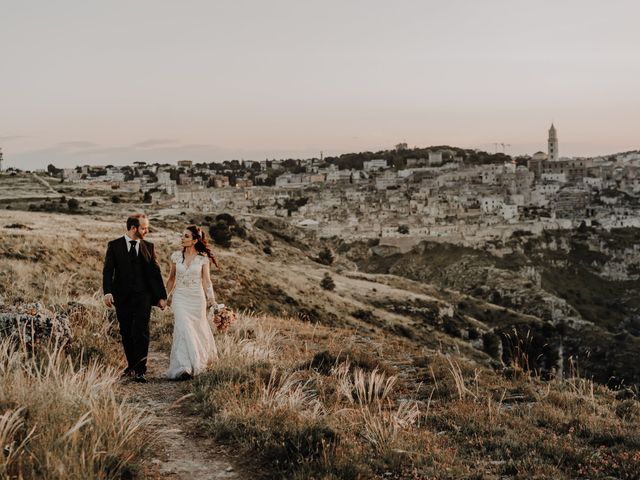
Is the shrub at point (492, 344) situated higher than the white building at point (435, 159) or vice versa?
the white building at point (435, 159)

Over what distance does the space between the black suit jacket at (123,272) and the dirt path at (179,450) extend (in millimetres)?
1302

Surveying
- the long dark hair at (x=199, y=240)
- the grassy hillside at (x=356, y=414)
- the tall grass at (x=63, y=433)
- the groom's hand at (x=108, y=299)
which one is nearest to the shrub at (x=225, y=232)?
the grassy hillside at (x=356, y=414)

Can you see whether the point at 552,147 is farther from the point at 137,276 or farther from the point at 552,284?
the point at 137,276

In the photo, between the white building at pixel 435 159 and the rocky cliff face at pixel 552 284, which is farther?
the white building at pixel 435 159

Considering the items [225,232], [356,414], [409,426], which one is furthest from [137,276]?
[225,232]

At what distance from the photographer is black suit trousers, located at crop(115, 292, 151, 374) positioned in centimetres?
671

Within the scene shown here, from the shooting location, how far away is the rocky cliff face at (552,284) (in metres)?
50.1

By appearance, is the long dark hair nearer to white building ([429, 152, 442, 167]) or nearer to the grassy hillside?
the grassy hillside

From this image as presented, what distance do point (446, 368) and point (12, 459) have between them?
614cm

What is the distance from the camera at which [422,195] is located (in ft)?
443

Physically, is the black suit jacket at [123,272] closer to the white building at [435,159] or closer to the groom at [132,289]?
the groom at [132,289]

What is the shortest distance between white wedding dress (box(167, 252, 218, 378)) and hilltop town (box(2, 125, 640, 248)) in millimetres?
70829

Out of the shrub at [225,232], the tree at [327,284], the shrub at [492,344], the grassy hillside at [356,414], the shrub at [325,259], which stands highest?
the grassy hillside at [356,414]

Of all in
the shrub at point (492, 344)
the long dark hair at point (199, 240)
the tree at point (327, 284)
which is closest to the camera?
the long dark hair at point (199, 240)
